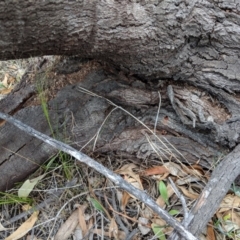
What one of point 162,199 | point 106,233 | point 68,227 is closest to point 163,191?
point 162,199

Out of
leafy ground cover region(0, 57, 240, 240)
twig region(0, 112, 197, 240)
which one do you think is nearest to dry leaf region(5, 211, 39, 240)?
leafy ground cover region(0, 57, 240, 240)

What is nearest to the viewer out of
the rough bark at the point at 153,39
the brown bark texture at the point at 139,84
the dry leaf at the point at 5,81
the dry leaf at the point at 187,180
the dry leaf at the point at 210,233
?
A: the rough bark at the point at 153,39

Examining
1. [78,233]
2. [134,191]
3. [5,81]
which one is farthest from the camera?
[5,81]

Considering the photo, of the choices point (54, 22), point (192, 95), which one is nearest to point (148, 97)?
point (192, 95)

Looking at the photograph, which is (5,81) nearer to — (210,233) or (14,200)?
(14,200)

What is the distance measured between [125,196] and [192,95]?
1.43 ft

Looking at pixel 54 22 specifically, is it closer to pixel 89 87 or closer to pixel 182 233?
pixel 89 87

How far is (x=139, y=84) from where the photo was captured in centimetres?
147

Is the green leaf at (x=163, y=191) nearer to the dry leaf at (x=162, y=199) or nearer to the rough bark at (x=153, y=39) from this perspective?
the dry leaf at (x=162, y=199)

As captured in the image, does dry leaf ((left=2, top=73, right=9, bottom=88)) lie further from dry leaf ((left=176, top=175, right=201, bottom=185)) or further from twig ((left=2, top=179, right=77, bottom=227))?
dry leaf ((left=176, top=175, right=201, bottom=185))

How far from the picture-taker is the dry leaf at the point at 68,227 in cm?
139

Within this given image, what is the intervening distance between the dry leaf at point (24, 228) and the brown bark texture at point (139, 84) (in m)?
0.16

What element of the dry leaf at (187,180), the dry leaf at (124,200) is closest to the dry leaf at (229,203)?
the dry leaf at (187,180)

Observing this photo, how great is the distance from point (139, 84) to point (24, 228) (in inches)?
26.1
